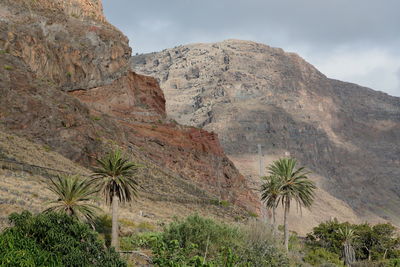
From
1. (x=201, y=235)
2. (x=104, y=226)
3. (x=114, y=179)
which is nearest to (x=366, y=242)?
(x=104, y=226)

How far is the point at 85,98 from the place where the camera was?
83.9 metres

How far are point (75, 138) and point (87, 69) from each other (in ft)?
91.0

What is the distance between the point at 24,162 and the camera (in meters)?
46.3

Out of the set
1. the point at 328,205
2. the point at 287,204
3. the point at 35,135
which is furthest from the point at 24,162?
the point at 328,205

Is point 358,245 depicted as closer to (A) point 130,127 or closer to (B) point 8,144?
(A) point 130,127

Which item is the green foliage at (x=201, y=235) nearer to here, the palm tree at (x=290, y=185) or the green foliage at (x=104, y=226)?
the green foliage at (x=104, y=226)

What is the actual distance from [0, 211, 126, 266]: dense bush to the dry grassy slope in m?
5.59

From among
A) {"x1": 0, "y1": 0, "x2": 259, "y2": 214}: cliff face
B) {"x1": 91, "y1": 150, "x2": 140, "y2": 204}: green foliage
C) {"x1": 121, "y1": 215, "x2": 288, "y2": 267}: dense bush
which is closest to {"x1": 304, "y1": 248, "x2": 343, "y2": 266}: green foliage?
{"x1": 121, "y1": 215, "x2": 288, "y2": 267}: dense bush

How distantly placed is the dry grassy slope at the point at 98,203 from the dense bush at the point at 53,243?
5.59 m

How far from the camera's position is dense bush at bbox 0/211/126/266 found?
18.0 m

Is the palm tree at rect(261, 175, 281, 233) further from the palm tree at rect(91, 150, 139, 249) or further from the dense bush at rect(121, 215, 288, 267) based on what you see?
the palm tree at rect(91, 150, 139, 249)

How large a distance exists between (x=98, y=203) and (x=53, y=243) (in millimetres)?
22385

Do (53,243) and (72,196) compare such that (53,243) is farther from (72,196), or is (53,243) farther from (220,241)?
(220,241)

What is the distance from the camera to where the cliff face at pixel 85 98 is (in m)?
60.0
